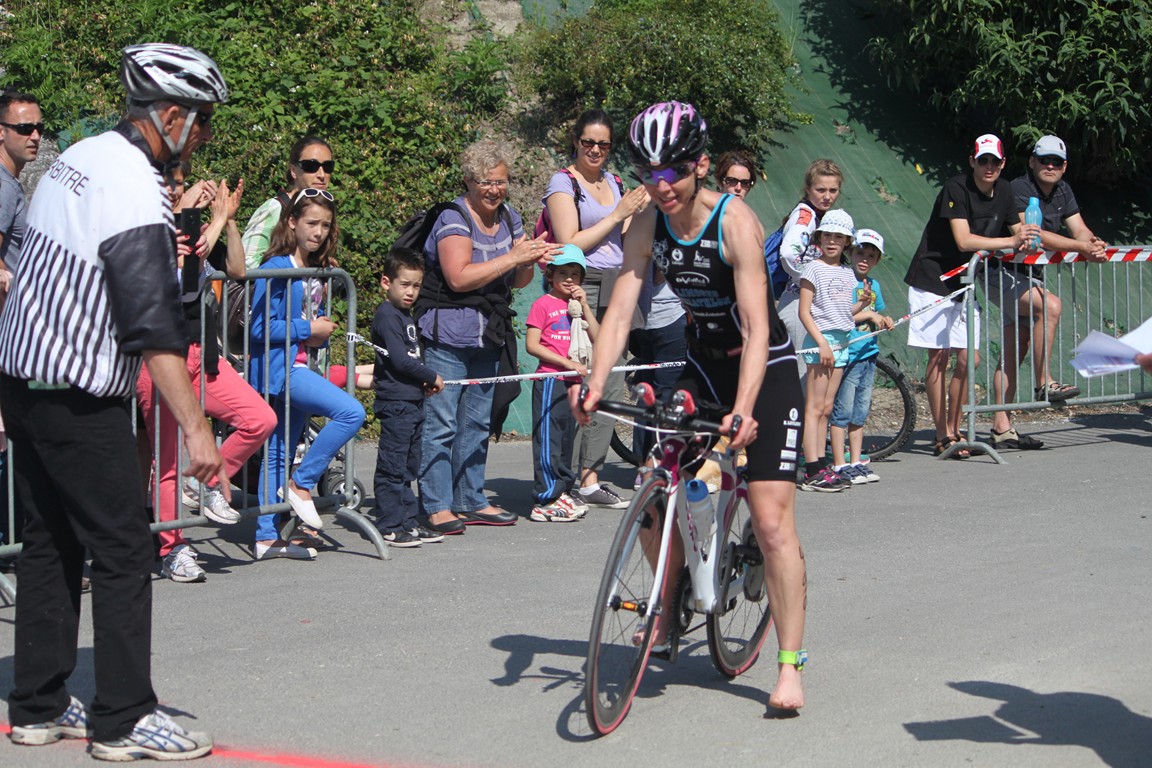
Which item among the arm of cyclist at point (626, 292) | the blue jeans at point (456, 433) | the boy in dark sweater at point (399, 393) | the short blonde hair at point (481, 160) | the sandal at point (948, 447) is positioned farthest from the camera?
the sandal at point (948, 447)

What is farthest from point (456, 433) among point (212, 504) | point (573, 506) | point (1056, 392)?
point (1056, 392)

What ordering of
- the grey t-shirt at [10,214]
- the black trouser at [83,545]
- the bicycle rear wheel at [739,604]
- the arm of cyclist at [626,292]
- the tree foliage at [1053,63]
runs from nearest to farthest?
the black trouser at [83,545], the arm of cyclist at [626,292], the bicycle rear wheel at [739,604], the grey t-shirt at [10,214], the tree foliage at [1053,63]

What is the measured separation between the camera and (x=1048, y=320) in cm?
1153

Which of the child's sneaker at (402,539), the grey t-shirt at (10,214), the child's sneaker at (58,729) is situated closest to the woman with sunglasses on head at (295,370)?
the child's sneaker at (402,539)

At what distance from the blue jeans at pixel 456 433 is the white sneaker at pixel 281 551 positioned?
0.88m

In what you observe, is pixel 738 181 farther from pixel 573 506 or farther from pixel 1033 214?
pixel 1033 214

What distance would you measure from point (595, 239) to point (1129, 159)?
8.76 metres

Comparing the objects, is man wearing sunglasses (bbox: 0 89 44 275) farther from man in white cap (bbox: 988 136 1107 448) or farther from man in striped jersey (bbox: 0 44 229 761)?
man in white cap (bbox: 988 136 1107 448)

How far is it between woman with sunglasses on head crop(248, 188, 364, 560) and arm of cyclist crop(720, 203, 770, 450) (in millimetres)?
3250

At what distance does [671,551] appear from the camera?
5.07 meters

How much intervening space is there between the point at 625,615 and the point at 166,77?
238 centimetres

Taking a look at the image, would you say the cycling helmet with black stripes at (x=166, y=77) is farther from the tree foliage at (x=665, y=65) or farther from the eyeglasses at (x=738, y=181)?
the tree foliage at (x=665, y=65)

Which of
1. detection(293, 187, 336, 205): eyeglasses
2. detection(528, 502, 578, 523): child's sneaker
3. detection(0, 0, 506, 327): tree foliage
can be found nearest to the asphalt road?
detection(528, 502, 578, 523): child's sneaker

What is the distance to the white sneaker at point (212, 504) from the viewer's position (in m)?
7.41
